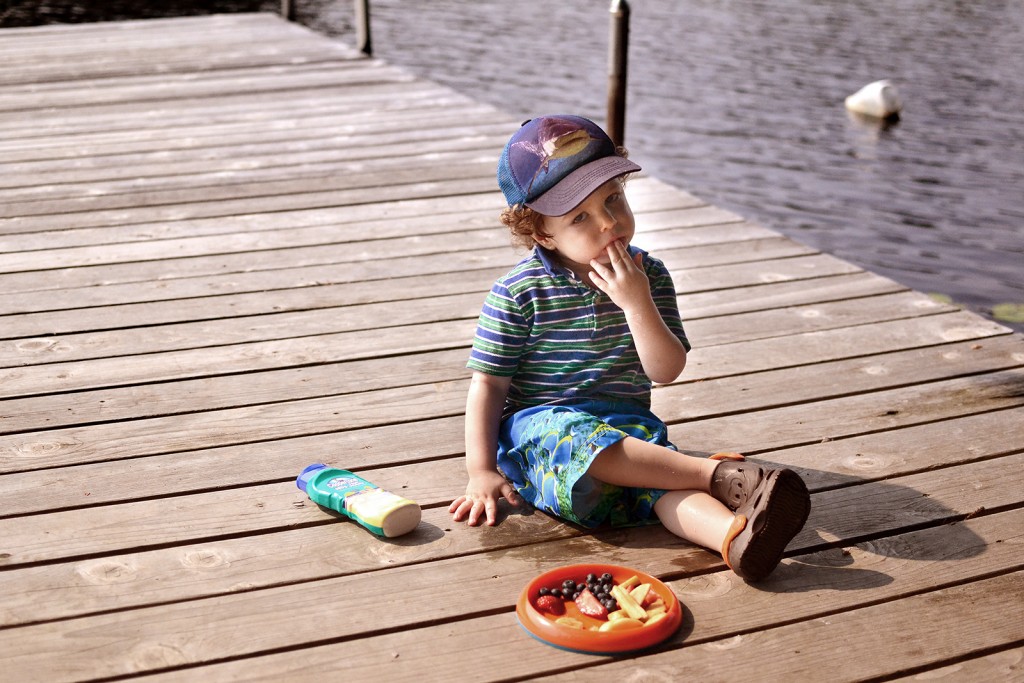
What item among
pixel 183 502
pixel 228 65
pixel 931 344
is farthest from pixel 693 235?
pixel 228 65

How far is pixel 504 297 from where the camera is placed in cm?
243

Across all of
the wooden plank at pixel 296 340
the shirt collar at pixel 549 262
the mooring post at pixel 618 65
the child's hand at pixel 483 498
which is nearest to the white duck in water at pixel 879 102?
the mooring post at pixel 618 65

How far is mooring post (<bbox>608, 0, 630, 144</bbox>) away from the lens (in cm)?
579

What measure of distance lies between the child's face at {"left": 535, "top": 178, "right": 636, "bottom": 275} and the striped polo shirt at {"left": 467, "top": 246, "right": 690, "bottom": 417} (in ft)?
0.28

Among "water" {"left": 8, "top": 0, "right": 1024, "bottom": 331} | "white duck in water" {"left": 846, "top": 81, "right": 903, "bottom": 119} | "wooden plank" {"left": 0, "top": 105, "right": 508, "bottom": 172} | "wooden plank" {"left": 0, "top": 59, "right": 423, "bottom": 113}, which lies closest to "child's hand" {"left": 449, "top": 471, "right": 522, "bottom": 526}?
"wooden plank" {"left": 0, "top": 105, "right": 508, "bottom": 172}

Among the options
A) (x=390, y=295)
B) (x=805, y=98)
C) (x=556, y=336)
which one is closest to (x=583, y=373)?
(x=556, y=336)

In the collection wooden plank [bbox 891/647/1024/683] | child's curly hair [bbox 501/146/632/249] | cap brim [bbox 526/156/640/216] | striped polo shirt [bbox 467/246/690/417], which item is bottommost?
wooden plank [bbox 891/647/1024/683]

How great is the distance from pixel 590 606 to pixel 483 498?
1.41ft

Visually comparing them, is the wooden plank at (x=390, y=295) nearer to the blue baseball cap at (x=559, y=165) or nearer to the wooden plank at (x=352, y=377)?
the wooden plank at (x=352, y=377)

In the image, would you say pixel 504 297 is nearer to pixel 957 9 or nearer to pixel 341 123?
pixel 341 123

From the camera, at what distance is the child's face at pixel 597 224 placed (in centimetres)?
233

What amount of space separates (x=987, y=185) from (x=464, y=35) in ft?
24.0

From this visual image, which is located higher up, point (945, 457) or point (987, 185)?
point (945, 457)

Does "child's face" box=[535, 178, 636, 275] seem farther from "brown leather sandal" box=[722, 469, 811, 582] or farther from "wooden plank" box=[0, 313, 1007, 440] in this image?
"wooden plank" box=[0, 313, 1007, 440]
